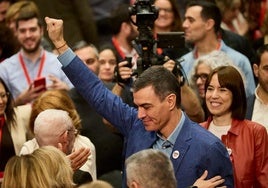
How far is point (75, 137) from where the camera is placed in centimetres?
657

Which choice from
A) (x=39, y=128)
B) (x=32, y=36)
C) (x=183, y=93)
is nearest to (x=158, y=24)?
(x=32, y=36)

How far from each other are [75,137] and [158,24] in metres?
2.75

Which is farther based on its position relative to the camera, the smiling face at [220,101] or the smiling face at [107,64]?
the smiling face at [107,64]

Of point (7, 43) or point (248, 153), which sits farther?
point (7, 43)

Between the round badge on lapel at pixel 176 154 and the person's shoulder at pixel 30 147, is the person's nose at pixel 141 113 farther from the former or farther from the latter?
the person's shoulder at pixel 30 147

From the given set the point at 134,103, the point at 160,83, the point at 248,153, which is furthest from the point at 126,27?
the point at 160,83

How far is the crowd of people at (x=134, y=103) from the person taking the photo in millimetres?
5617

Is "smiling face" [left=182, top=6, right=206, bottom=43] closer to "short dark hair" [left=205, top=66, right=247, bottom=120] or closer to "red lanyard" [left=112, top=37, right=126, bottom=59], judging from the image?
"red lanyard" [left=112, top=37, right=126, bottom=59]

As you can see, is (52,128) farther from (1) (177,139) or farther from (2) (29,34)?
(2) (29,34)

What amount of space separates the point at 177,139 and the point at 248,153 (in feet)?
2.44

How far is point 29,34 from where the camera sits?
8.73m

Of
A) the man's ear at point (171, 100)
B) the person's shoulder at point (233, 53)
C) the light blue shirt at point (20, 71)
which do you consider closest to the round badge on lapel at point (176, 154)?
the man's ear at point (171, 100)

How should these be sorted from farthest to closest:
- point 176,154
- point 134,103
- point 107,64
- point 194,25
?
point 194,25 → point 107,64 → point 134,103 → point 176,154

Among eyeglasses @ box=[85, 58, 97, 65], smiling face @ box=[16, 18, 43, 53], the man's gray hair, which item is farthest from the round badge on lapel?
smiling face @ box=[16, 18, 43, 53]
